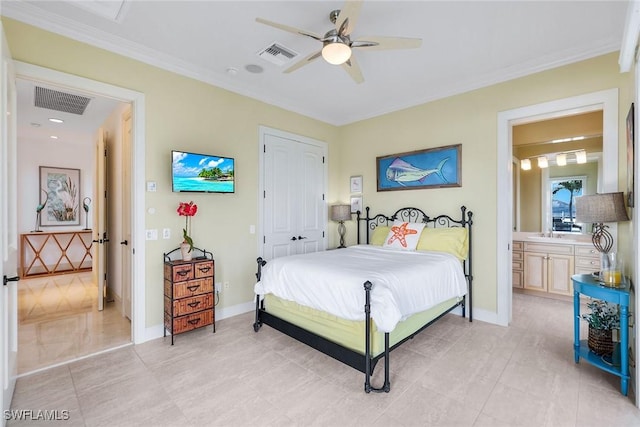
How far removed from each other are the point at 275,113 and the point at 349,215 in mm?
1974

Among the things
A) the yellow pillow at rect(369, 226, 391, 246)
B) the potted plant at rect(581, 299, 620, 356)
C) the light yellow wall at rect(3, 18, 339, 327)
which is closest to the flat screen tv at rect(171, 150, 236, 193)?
the light yellow wall at rect(3, 18, 339, 327)

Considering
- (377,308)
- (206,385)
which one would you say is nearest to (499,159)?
(377,308)

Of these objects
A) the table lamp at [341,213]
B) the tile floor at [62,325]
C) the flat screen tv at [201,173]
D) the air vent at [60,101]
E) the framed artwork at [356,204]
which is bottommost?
the tile floor at [62,325]

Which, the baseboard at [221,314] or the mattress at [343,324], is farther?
the baseboard at [221,314]

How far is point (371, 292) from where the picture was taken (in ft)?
7.33

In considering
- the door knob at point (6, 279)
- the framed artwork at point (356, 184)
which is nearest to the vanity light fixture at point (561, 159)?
the framed artwork at point (356, 184)

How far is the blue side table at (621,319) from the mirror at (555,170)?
8.40 feet

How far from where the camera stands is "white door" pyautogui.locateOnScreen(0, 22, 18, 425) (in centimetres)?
174

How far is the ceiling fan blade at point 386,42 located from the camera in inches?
88.4

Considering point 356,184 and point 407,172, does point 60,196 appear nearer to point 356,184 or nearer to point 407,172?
point 356,184

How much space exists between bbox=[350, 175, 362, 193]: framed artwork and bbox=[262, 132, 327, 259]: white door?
1.62 feet

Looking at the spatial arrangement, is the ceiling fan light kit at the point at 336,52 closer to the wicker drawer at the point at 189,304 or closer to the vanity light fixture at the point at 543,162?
the wicker drawer at the point at 189,304

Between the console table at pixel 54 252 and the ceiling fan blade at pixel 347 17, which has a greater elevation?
the ceiling fan blade at pixel 347 17

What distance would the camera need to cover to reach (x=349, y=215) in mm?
4867
